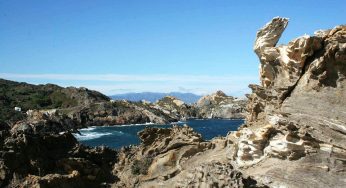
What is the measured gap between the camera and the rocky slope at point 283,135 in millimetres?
19578

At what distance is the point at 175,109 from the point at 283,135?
155 meters

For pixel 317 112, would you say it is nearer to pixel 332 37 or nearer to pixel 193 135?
pixel 332 37

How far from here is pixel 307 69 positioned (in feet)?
72.5

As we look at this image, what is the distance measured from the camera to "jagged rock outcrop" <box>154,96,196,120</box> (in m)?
165

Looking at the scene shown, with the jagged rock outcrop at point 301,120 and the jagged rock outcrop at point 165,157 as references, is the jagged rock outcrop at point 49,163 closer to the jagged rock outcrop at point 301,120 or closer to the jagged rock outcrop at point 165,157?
the jagged rock outcrop at point 165,157

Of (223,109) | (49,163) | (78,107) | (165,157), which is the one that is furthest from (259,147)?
(223,109)

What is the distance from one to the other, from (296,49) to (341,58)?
7.02 feet

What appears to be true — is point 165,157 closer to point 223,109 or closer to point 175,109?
point 175,109

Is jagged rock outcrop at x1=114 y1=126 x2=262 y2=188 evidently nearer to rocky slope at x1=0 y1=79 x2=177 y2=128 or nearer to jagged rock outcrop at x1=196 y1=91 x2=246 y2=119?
rocky slope at x1=0 y1=79 x2=177 y2=128

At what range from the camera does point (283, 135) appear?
20688mm

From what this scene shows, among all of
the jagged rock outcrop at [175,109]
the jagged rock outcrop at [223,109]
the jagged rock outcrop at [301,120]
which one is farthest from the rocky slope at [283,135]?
the jagged rock outcrop at [223,109]

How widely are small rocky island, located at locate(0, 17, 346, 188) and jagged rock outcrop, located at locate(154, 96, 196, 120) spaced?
427ft

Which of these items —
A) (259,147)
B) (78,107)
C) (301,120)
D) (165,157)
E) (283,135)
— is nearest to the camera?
(283,135)

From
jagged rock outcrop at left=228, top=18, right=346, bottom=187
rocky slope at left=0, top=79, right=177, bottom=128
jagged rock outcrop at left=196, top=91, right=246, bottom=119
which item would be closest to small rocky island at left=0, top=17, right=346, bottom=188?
jagged rock outcrop at left=228, top=18, right=346, bottom=187
